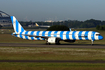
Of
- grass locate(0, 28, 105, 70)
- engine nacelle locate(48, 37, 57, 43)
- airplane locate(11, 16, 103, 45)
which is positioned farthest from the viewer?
engine nacelle locate(48, 37, 57, 43)

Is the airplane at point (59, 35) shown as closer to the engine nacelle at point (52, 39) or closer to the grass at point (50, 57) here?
the engine nacelle at point (52, 39)

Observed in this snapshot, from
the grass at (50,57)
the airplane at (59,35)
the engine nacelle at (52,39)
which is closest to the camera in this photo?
the grass at (50,57)

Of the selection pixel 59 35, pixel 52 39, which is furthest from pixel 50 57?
pixel 59 35

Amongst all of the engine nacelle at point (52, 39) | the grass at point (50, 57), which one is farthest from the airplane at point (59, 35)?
the grass at point (50, 57)

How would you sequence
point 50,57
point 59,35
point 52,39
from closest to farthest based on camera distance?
1. point 50,57
2. point 52,39
3. point 59,35

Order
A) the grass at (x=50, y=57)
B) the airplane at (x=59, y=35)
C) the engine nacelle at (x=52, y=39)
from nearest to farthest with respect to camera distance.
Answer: the grass at (x=50, y=57) < the airplane at (x=59, y=35) < the engine nacelle at (x=52, y=39)

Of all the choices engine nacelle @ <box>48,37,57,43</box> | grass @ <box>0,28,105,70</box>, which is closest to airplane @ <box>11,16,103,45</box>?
engine nacelle @ <box>48,37,57,43</box>

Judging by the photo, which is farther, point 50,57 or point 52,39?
point 52,39

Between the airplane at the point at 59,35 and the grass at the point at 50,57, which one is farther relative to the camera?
the airplane at the point at 59,35

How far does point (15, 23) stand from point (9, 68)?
1576 inches

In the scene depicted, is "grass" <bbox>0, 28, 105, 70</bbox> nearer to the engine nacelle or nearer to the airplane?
the airplane

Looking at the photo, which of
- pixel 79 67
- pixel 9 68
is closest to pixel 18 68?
pixel 9 68

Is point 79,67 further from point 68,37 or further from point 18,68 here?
point 68,37

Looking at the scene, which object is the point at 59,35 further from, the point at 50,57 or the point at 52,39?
the point at 50,57
